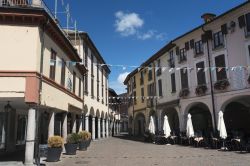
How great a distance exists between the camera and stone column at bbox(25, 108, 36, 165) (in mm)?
12484

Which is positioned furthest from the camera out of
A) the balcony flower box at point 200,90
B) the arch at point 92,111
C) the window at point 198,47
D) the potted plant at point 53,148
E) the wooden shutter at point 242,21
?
the arch at point 92,111

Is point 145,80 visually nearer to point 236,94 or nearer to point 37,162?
point 236,94

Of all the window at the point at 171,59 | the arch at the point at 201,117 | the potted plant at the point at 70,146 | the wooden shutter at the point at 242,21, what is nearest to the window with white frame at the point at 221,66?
the wooden shutter at the point at 242,21

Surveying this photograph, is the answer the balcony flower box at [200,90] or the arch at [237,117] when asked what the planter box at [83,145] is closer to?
the balcony flower box at [200,90]

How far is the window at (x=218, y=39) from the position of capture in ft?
74.9

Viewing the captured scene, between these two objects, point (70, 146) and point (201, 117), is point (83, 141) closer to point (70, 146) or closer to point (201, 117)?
point (70, 146)

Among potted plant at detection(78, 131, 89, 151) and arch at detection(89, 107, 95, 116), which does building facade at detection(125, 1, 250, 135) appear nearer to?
arch at detection(89, 107, 95, 116)

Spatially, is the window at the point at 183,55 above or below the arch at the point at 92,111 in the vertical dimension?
above

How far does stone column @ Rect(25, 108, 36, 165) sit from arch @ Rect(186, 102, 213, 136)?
17623 mm

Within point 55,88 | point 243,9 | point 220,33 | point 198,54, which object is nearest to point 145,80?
point 198,54

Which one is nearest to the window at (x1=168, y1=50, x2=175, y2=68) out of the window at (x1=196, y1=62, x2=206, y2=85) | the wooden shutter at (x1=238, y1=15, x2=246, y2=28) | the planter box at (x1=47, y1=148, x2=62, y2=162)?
the window at (x1=196, y1=62, x2=206, y2=85)

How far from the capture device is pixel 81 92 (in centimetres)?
2577

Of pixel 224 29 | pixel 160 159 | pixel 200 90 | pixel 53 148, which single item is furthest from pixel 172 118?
pixel 53 148

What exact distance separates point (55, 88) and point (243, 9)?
14773 mm
